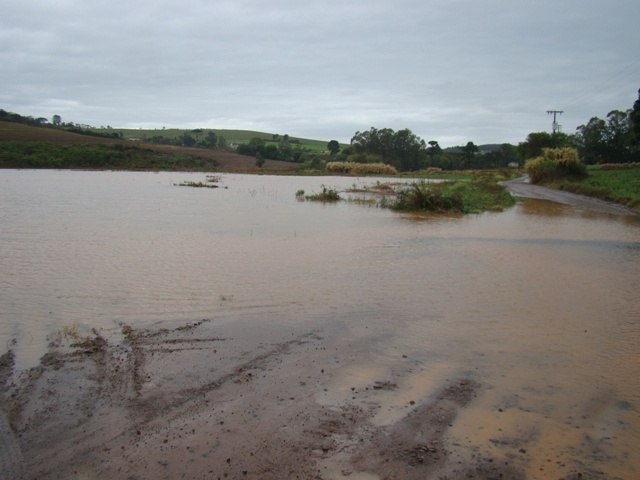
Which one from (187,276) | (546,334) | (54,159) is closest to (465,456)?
(546,334)

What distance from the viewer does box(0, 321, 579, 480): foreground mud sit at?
3.57 m

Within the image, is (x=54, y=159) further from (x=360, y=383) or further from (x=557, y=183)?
(x=360, y=383)

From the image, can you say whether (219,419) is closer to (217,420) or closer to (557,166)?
(217,420)

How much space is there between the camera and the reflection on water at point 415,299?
4.56 m

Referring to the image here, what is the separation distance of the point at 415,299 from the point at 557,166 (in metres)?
44.2

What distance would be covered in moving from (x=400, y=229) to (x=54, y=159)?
5532cm

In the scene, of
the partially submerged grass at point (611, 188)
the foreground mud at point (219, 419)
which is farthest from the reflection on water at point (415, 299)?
the partially submerged grass at point (611, 188)

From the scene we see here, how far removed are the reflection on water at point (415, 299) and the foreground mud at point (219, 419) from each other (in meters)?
0.19

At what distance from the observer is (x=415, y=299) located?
28.0 feet

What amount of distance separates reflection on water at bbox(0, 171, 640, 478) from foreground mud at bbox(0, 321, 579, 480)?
19cm

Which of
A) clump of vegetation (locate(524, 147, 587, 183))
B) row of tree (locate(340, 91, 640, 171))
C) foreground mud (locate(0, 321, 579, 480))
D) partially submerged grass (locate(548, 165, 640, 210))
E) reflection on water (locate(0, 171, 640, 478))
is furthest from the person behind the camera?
row of tree (locate(340, 91, 640, 171))

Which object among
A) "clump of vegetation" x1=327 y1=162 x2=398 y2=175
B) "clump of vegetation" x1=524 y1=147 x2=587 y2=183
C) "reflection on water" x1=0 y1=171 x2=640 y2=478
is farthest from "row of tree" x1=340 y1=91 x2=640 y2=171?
"reflection on water" x1=0 y1=171 x2=640 y2=478

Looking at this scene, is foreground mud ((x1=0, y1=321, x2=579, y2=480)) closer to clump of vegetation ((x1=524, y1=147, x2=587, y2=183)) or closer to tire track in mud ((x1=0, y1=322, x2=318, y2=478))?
tire track in mud ((x1=0, y1=322, x2=318, y2=478))

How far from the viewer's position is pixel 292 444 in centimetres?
386
